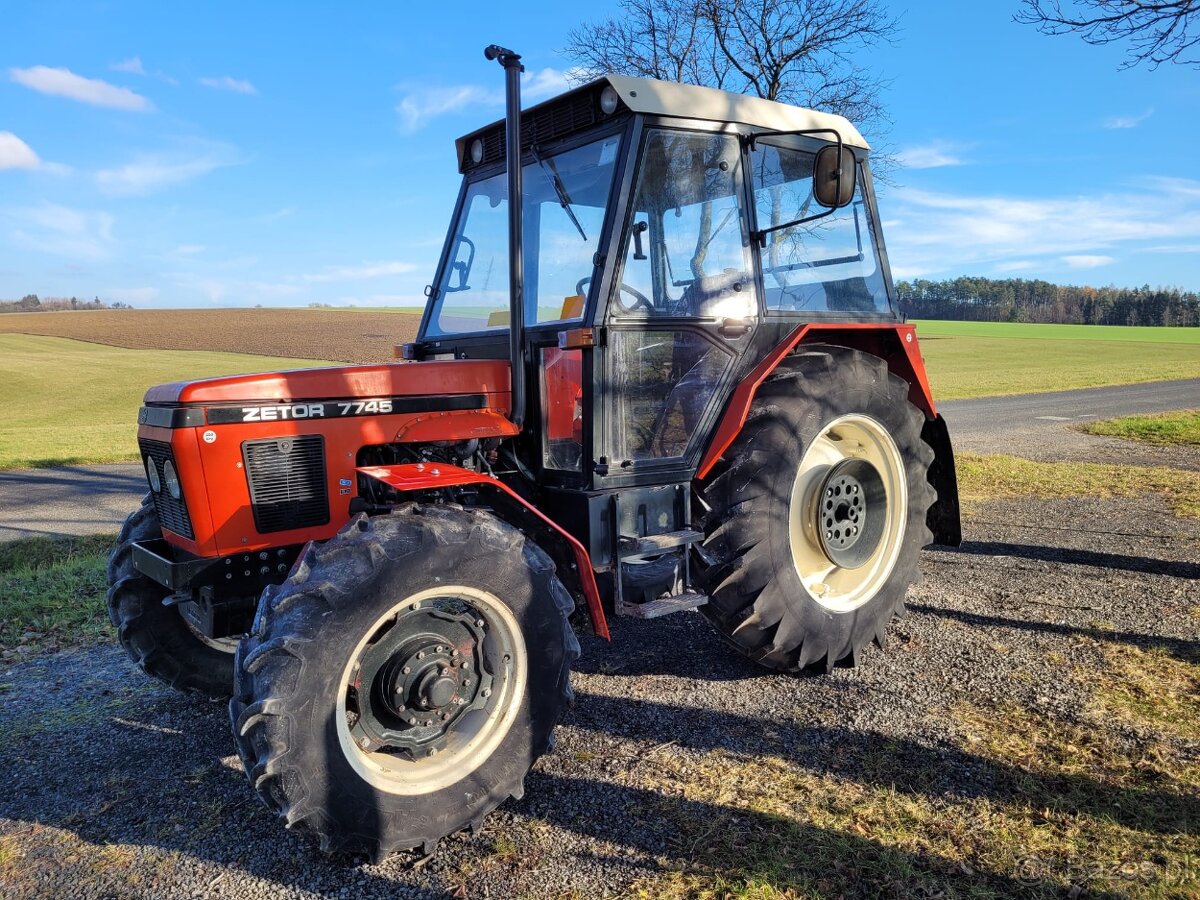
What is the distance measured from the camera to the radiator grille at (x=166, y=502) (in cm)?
309

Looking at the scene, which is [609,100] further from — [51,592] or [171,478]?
[51,592]

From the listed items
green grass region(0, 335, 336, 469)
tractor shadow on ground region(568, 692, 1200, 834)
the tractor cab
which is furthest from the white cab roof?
green grass region(0, 335, 336, 469)

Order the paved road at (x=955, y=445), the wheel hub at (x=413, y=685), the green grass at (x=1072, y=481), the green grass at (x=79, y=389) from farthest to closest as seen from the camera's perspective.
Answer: the green grass at (x=79, y=389), the paved road at (x=955, y=445), the green grass at (x=1072, y=481), the wheel hub at (x=413, y=685)

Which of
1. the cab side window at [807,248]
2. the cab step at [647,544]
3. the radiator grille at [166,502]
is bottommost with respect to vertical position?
the cab step at [647,544]

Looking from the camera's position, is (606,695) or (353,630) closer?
(353,630)

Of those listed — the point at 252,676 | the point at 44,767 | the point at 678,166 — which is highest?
the point at 678,166

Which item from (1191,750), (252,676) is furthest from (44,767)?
(1191,750)

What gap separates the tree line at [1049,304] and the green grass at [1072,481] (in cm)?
6139

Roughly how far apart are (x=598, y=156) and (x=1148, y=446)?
426 inches

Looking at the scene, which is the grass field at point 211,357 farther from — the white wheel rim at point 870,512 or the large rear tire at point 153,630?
the white wheel rim at point 870,512

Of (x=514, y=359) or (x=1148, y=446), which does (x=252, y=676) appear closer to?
(x=514, y=359)

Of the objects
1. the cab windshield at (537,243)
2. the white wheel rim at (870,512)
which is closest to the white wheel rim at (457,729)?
the cab windshield at (537,243)

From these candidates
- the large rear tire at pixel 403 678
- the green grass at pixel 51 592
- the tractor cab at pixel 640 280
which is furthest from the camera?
the green grass at pixel 51 592

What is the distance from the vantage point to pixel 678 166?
12.2 feet
